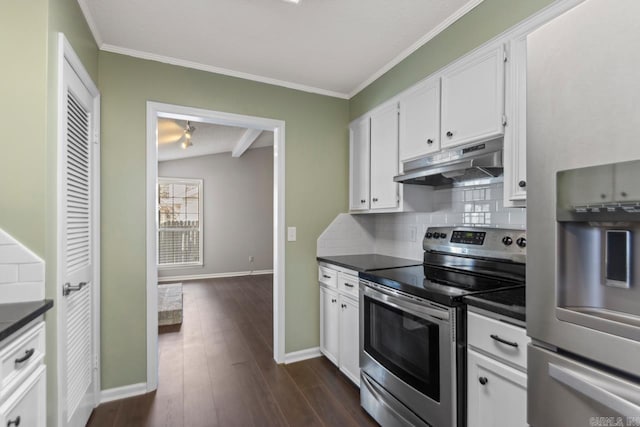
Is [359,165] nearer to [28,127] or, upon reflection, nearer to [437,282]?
[437,282]

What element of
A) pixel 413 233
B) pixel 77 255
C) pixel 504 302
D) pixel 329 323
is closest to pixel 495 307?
pixel 504 302

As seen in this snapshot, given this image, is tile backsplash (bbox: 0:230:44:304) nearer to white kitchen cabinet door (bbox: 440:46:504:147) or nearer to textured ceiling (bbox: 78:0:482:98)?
textured ceiling (bbox: 78:0:482:98)

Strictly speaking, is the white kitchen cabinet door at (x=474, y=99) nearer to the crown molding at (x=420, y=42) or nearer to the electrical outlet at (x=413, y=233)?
the crown molding at (x=420, y=42)

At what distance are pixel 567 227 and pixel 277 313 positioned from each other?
92.6 inches

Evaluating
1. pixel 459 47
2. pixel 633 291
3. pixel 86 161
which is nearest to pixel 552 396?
pixel 633 291

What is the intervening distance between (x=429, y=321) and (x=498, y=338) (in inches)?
13.9

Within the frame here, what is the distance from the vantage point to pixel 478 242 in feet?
6.36

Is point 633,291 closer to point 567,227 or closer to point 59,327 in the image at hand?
point 567,227

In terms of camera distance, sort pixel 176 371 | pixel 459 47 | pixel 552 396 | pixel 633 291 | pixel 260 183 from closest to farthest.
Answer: pixel 633 291
pixel 552 396
pixel 459 47
pixel 176 371
pixel 260 183

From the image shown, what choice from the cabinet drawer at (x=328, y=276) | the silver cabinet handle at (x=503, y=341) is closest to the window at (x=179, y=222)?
the cabinet drawer at (x=328, y=276)

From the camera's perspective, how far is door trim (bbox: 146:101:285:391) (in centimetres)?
233

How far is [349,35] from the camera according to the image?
211 cm

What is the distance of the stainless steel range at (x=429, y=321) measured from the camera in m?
1.45

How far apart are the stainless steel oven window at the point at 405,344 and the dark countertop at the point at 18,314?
168cm
